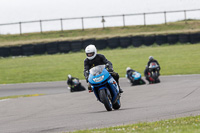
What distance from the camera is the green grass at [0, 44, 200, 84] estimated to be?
25.7 metres

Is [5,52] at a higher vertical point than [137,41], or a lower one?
lower

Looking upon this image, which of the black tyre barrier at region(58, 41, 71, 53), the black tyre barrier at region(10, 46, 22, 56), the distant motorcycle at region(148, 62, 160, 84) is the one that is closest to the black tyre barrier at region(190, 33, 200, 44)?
the black tyre barrier at region(58, 41, 71, 53)

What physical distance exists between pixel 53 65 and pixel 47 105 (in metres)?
17.3

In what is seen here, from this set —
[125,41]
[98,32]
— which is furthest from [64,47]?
[98,32]

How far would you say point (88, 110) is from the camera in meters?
11.3

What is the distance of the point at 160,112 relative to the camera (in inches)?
363

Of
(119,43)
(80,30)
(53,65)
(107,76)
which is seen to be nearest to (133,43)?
(119,43)

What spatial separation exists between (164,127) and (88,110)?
446 centimetres

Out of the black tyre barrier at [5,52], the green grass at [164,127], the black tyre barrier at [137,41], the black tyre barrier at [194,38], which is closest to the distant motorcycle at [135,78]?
the green grass at [164,127]

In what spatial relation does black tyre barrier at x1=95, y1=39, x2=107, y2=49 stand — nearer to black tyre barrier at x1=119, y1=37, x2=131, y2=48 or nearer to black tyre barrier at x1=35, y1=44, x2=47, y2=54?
black tyre barrier at x1=119, y1=37, x2=131, y2=48

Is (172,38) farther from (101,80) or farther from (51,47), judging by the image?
(101,80)

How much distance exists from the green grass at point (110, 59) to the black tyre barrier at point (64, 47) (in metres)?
0.44

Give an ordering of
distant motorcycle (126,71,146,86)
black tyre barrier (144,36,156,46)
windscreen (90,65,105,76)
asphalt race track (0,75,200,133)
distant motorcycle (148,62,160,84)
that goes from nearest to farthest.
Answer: asphalt race track (0,75,200,133), windscreen (90,65,105,76), distant motorcycle (126,71,146,86), distant motorcycle (148,62,160,84), black tyre barrier (144,36,156,46)

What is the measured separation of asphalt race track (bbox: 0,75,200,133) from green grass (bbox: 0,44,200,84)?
32.5ft
